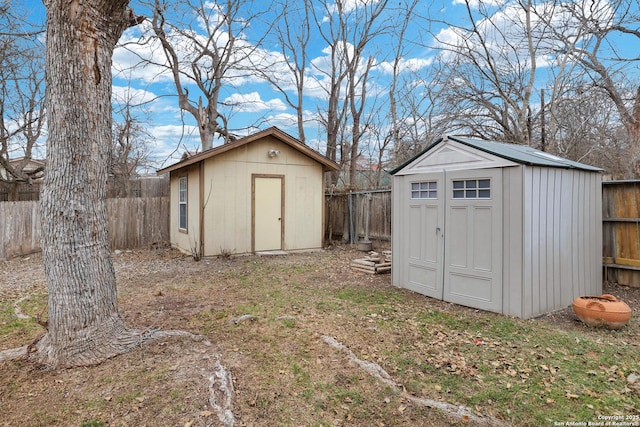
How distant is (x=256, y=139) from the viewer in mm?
8828

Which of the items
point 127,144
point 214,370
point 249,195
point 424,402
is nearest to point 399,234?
point 424,402

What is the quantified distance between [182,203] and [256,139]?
2.64 m

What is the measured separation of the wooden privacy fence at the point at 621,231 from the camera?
5328 mm

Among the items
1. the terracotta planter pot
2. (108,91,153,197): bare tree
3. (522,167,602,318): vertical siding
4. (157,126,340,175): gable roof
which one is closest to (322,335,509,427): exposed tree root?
(522,167,602,318): vertical siding

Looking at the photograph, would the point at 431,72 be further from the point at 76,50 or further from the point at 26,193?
the point at 26,193

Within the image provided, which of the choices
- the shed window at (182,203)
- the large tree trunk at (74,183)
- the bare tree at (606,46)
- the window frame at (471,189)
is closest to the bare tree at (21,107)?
the shed window at (182,203)

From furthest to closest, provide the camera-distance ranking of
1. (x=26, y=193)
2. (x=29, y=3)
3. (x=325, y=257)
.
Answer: (x=26, y=193), (x=325, y=257), (x=29, y=3)

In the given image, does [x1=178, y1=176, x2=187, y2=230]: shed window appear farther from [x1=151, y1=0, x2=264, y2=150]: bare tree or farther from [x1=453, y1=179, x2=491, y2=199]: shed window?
[x1=453, y1=179, x2=491, y2=199]: shed window

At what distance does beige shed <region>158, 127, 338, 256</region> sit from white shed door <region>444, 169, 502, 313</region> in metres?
5.26

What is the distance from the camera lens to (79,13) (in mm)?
2775

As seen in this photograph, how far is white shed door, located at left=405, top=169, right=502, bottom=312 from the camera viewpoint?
14.4 feet

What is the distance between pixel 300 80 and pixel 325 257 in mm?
9853

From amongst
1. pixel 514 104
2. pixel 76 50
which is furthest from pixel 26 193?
pixel 514 104

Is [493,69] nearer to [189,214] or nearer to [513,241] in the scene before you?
[513,241]
